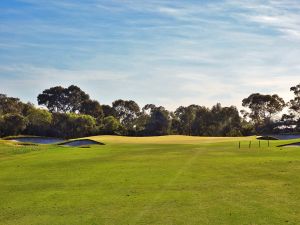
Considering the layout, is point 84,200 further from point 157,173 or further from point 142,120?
point 142,120

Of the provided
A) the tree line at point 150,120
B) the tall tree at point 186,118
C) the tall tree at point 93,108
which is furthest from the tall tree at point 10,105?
the tall tree at point 186,118

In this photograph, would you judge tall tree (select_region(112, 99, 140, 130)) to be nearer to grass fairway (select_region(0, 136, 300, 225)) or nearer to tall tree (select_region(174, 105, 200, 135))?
tall tree (select_region(174, 105, 200, 135))

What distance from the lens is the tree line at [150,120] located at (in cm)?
13738

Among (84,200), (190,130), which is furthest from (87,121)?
(84,200)

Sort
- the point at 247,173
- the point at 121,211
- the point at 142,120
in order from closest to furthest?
1. the point at 121,211
2. the point at 247,173
3. the point at 142,120

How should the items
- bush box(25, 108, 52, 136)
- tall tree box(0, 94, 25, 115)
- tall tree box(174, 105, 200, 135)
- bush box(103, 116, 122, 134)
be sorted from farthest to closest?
tall tree box(0, 94, 25, 115) → tall tree box(174, 105, 200, 135) → bush box(103, 116, 122, 134) → bush box(25, 108, 52, 136)

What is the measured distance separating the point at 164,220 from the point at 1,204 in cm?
736

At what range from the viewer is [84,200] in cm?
1906

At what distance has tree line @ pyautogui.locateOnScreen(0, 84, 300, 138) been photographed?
13738 cm

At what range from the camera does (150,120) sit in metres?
159

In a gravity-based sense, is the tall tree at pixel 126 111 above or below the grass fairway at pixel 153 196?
above

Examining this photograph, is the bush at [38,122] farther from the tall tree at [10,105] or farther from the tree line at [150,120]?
the tall tree at [10,105]

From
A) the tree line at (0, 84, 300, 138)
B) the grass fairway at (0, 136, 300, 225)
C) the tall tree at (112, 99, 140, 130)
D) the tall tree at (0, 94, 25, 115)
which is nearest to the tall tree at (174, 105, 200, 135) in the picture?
the tree line at (0, 84, 300, 138)

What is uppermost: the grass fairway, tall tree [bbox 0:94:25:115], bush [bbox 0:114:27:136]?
tall tree [bbox 0:94:25:115]
